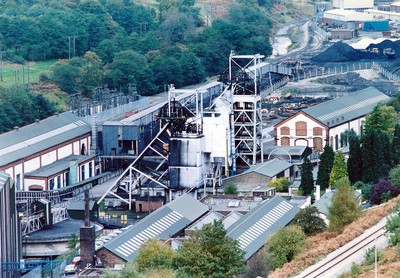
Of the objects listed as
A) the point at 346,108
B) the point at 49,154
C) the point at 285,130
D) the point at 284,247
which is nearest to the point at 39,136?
the point at 49,154

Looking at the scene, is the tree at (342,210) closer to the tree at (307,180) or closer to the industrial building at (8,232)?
the industrial building at (8,232)

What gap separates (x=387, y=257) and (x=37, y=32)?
144 ft

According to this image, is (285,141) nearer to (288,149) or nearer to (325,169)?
(288,149)

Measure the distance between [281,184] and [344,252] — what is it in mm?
11774

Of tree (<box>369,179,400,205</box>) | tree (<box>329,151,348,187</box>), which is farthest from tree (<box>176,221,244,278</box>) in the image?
tree (<box>329,151,348,187</box>)

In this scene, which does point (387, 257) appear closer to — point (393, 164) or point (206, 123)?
point (393, 164)

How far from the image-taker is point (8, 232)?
24250 mm

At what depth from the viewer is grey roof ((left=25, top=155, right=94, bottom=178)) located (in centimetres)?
3459

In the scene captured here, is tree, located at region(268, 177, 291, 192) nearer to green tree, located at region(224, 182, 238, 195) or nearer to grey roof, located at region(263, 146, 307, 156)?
green tree, located at region(224, 182, 238, 195)

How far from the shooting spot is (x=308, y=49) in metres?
70.9

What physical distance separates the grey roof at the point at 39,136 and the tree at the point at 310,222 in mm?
10665

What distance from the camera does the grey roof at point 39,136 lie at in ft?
114

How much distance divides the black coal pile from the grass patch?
1293cm

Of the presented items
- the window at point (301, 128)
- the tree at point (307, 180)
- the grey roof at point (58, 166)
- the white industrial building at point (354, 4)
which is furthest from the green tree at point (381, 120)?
the white industrial building at point (354, 4)
